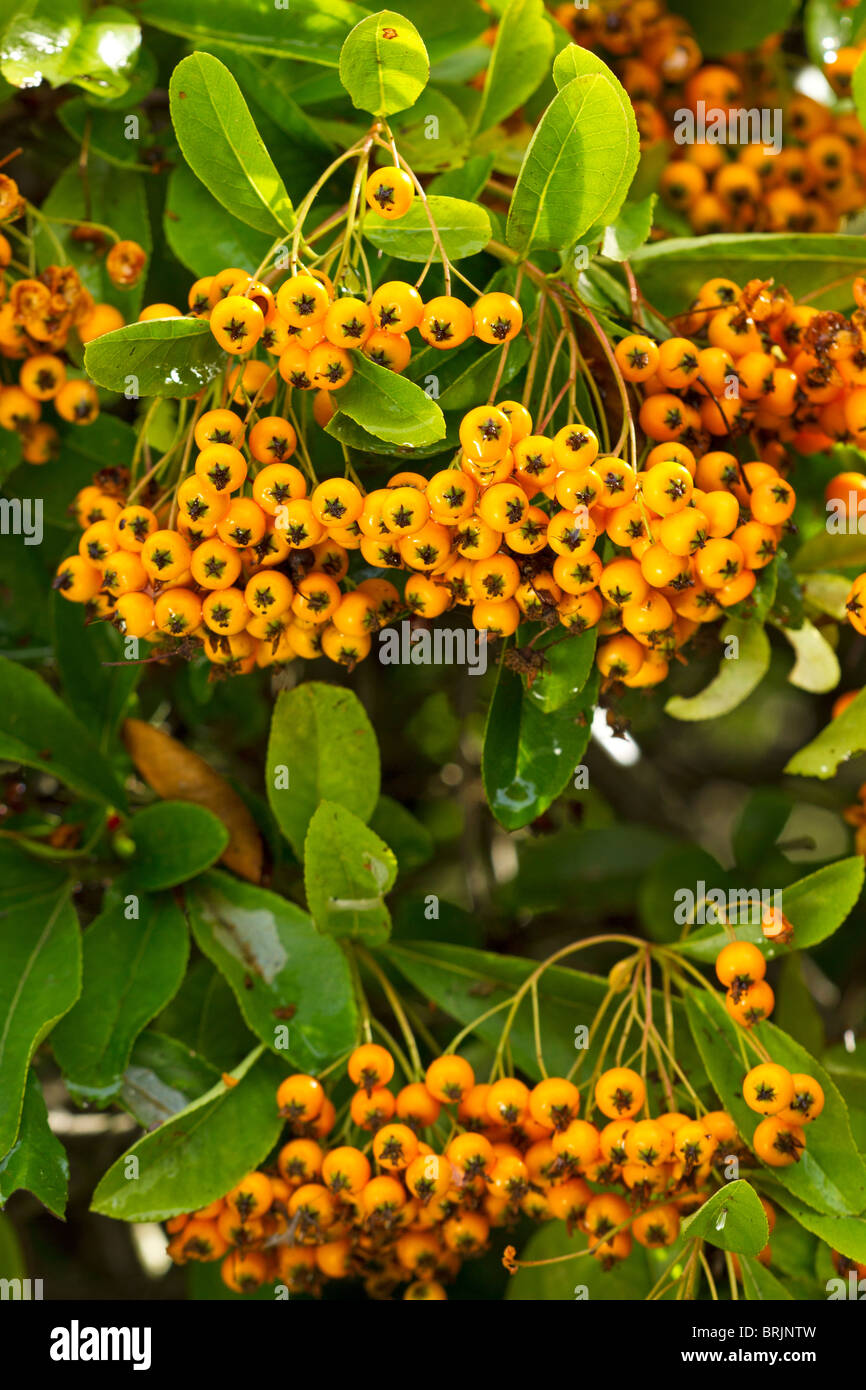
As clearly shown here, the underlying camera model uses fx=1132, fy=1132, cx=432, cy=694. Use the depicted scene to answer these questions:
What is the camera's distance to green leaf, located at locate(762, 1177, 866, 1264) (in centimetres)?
136

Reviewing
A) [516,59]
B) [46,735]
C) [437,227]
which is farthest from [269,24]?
[46,735]

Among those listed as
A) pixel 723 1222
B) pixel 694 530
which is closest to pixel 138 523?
pixel 694 530

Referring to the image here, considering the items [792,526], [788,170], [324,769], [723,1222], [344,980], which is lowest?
[723,1222]

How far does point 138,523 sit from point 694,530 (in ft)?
2.11

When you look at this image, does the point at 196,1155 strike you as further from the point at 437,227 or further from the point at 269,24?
the point at 269,24

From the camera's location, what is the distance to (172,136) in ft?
5.63

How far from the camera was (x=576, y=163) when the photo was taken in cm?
123

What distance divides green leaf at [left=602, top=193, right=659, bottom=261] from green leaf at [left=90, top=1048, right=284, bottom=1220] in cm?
117

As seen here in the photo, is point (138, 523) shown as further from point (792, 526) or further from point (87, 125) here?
point (792, 526)

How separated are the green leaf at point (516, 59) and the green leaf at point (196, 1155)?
1.36 m

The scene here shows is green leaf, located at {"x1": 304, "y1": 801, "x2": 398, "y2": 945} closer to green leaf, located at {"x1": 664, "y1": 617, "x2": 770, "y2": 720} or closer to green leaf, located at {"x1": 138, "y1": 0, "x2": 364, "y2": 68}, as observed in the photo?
green leaf, located at {"x1": 664, "y1": 617, "x2": 770, "y2": 720}

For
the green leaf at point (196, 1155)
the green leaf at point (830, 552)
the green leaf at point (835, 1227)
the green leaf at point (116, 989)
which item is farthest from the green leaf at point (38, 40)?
the green leaf at point (835, 1227)

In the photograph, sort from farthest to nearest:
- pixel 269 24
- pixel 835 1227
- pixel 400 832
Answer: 1. pixel 400 832
2. pixel 269 24
3. pixel 835 1227

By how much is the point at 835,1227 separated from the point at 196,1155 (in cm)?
81
